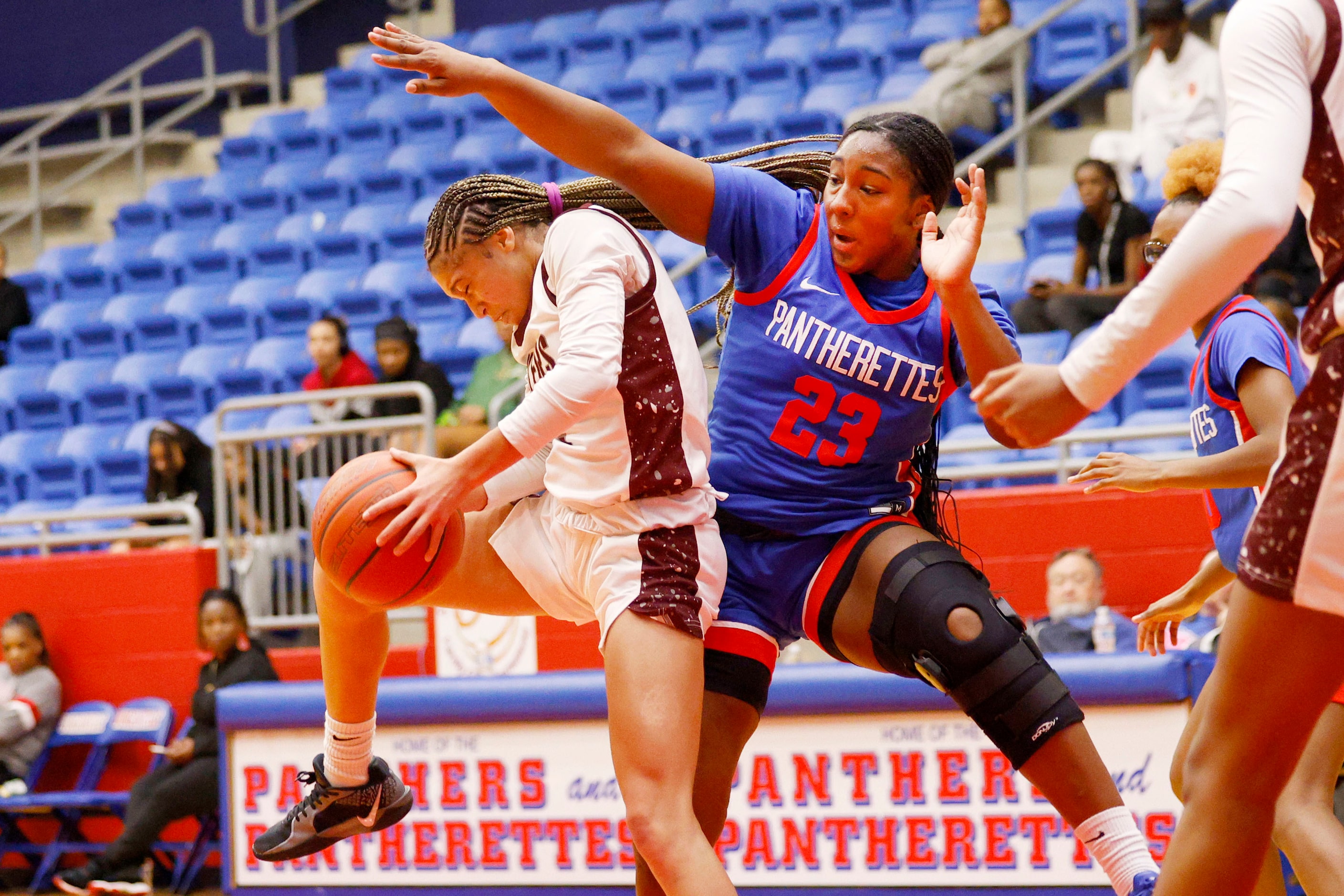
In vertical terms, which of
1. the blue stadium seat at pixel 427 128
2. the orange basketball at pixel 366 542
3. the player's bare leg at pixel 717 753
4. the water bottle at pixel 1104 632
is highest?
the blue stadium seat at pixel 427 128

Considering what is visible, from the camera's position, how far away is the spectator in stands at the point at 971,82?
9.35m

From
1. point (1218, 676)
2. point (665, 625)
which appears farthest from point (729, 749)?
point (1218, 676)

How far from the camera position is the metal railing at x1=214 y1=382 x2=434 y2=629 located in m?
7.38

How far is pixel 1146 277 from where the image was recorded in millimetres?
2139

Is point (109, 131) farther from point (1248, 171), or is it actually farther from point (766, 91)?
point (1248, 171)

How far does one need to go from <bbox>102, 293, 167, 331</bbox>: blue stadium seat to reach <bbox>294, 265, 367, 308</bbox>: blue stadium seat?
1.32 meters

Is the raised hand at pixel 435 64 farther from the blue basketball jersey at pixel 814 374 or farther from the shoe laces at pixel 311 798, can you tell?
the shoe laces at pixel 311 798

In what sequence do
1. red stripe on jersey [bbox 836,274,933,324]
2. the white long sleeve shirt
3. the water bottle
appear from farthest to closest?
the water bottle
red stripe on jersey [bbox 836,274,933,324]
the white long sleeve shirt


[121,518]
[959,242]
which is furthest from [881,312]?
[121,518]

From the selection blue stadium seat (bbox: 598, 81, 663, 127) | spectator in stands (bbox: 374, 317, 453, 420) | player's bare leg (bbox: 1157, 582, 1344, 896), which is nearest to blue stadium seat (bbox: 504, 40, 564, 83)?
blue stadium seat (bbox: 598, 81, 663, 127)

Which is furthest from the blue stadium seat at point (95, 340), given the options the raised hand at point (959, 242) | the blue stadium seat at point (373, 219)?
the raised hand at point (959, 242)

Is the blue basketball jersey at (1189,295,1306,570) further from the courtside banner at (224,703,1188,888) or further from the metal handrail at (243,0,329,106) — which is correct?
the metal handrail at (243,0,329,106)

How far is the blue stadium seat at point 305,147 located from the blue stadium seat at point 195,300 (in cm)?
153

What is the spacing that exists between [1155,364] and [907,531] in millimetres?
4553
